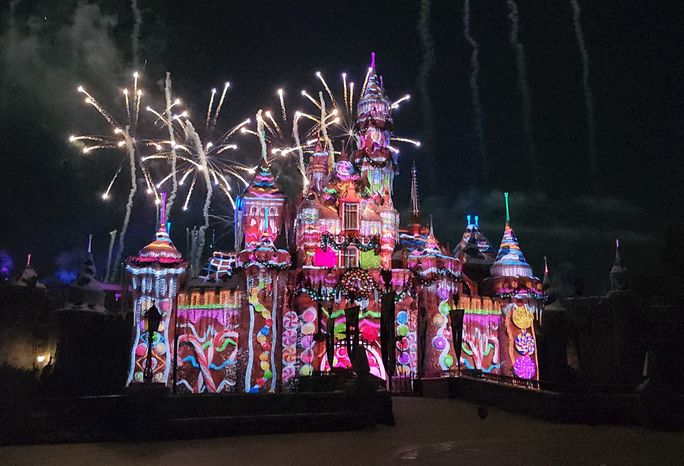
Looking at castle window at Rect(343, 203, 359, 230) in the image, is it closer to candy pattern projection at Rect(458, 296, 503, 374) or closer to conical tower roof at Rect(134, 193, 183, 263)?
candy pattern projection at Rect(458, 296, 503, 374)

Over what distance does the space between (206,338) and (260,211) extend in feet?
30.4

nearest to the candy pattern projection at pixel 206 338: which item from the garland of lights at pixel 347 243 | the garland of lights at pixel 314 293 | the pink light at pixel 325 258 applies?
the garland of lights at pixel 314 293

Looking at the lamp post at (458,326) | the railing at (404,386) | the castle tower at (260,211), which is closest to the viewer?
the lamp post at (458,326)

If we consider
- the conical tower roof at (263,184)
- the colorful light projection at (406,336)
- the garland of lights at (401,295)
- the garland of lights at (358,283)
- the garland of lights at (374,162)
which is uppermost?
the garland of lights at (374,162)

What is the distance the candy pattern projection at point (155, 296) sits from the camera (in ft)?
126

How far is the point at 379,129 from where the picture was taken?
4831 centimetres

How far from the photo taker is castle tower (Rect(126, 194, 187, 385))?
38438 mm

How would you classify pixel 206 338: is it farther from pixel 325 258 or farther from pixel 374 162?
pixel 374 162

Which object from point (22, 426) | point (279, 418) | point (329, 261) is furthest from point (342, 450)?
point (329, 261)

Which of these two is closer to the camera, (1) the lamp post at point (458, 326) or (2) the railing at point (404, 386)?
(1) the lamp post at point (458, 326)

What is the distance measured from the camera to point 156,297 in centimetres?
3947

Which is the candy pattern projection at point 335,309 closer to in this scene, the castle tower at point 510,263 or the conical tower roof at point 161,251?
the conical tower roof at point 161,251

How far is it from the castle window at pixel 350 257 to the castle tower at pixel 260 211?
16.1ft

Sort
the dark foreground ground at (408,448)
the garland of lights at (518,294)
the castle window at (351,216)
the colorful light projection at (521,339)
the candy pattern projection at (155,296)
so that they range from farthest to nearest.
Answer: the garland of lights at (518,294)
the colorful light projection at (521,339)
the castle window at (351,216)
the candy pattern projection at (155,296)
the dark foreground ground at (408,448)
